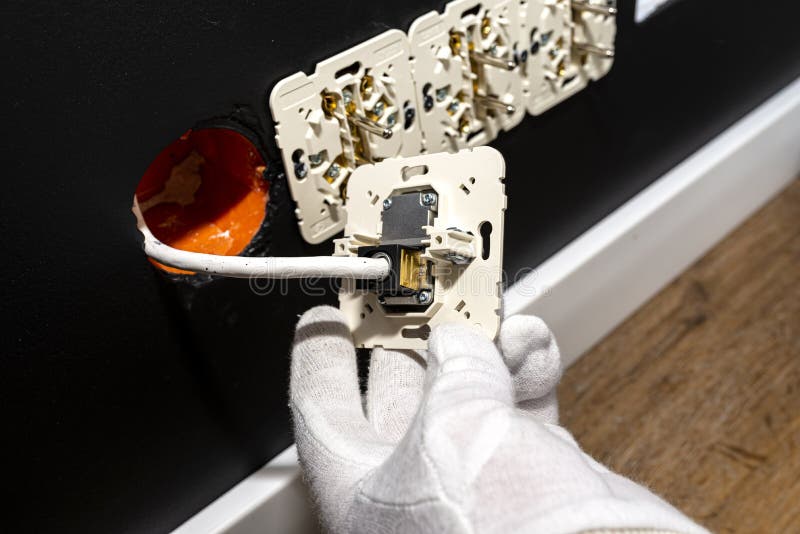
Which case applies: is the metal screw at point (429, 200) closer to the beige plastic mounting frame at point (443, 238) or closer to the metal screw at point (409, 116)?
the beige plastic mounting frame at point (443, 238)

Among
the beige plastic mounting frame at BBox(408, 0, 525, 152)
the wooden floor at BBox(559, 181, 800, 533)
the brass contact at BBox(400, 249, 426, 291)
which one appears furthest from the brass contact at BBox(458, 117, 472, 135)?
the wooden floor at BBox(559, 181, 800, 533)

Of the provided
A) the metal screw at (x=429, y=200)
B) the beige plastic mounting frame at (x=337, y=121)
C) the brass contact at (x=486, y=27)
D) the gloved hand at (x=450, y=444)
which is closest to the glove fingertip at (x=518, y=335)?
the gloved hand at (x=450, y=444)

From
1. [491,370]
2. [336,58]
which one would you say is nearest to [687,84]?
[336,58]

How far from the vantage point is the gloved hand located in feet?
1.19

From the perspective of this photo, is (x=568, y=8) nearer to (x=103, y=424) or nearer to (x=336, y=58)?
(x=336, y=58)

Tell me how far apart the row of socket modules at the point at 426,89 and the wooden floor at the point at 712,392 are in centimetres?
39

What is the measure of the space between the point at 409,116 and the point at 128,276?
0.29 m

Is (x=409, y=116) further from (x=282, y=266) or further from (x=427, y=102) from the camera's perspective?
(x=282, y=266)

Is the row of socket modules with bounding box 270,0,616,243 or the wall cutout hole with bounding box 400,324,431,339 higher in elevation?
the row of socket modules with bounding box 270,0,616,243

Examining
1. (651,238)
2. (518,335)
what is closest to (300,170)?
(518,335)

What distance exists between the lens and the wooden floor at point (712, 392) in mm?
847

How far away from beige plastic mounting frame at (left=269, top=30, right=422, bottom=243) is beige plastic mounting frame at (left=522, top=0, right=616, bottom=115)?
7.0 inches

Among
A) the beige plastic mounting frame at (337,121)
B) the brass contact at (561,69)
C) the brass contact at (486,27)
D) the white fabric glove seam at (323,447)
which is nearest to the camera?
the white fabric glove seam at (323,447)

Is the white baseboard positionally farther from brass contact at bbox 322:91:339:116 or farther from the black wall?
brass contact at bbox 322:91:339:116
